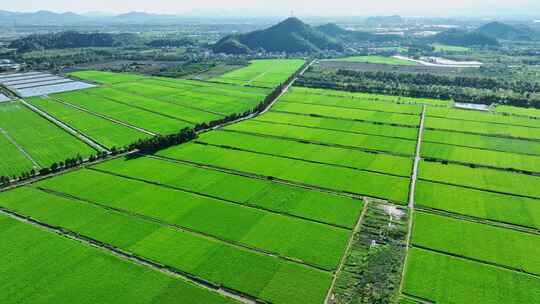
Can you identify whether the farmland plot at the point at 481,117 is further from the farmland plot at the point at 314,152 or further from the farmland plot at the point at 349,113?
the farmland plot at the point at 314,152

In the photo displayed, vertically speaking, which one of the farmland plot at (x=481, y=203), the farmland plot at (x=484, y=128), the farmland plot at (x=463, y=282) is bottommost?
the farmland plot at (x=463, y=282)

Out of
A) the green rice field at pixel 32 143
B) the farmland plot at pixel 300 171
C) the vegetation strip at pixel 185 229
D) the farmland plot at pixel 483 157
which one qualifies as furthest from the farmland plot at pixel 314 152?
the vegetation strip at pixel 185 229

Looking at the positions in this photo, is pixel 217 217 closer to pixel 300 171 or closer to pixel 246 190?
pixel 246 190

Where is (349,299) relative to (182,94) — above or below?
below

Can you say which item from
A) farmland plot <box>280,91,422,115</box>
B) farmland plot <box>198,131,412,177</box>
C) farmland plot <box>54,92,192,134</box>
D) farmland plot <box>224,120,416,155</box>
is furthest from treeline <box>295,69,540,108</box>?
farmland plot <box>54,92,192,134</box>

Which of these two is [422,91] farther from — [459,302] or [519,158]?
[459,302]

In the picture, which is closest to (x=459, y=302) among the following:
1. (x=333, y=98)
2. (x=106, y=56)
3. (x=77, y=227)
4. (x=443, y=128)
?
(x=77, y=227)
